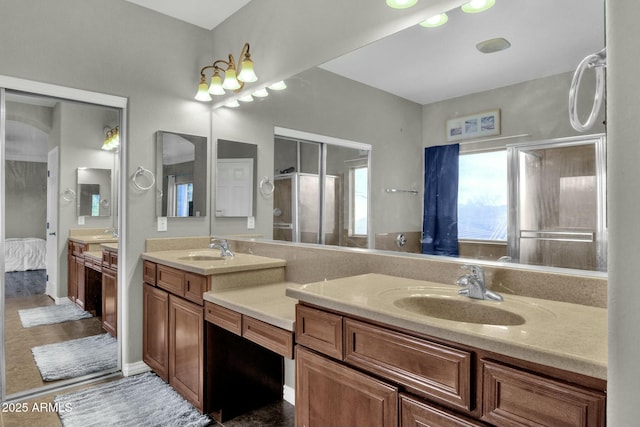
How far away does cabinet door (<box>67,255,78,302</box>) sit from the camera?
2721 mm

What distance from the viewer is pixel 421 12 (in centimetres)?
166

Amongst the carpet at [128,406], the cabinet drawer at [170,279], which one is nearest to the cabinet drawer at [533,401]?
the carpet at [128,406]

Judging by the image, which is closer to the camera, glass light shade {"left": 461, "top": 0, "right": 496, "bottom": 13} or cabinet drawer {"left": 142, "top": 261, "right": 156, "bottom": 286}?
glass light shade {"left": 461, "top": 0, "right": 496, "bottom": 13}

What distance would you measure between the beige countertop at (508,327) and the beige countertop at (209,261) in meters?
0.83

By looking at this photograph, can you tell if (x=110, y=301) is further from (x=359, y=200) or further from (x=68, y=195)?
(x=359, y=200)

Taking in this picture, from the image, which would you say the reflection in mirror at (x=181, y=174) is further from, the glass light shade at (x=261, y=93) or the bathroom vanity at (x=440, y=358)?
the bathroom vanity at (x=440, y=358)

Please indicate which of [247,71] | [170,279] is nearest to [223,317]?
[170,279]

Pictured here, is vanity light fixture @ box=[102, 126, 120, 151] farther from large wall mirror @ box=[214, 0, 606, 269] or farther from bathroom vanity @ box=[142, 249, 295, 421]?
large wall mirror @ box=[214, 0, 606, 269]

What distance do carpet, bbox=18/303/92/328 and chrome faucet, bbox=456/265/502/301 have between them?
9.03 ft

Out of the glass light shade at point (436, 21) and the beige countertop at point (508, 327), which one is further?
the glass light shade at point (436, 21)

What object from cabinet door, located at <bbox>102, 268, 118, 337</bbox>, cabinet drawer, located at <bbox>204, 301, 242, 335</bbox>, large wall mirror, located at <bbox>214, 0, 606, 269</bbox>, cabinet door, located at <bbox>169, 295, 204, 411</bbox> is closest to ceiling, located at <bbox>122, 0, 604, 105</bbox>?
large wall mirror, located at <bbox>214, 0, 606, 269</bbox>

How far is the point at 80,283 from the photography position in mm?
2814

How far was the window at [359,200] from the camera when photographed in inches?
77.7

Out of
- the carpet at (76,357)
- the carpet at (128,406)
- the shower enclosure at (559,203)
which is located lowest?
the carpet at (128,406)
